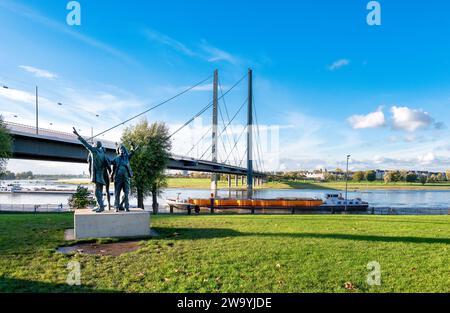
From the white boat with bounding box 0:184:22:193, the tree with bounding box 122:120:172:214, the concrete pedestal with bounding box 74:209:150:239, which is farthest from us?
the white boat with bounding box 0:184:22:193

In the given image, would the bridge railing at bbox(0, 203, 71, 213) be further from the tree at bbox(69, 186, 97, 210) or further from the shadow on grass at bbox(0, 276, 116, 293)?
the shadow on grass at bbox(0, 276, 116, 293)

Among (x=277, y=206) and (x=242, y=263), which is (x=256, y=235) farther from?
(x=277, y=206)

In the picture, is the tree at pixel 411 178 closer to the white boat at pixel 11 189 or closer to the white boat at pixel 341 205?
the white boat at pixel 341 205

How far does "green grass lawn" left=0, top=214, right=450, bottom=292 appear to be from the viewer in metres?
5.45

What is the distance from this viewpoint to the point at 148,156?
2472 centimetres

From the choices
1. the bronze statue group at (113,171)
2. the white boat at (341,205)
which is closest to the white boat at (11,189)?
the white boat at (341,205)

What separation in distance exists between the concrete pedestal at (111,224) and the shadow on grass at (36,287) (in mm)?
4130

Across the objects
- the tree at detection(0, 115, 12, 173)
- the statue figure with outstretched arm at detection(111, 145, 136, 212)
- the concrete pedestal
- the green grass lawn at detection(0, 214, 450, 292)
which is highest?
the tree at detection(0, 115, 12, 173)

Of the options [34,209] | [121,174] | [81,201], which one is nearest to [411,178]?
[81,201]

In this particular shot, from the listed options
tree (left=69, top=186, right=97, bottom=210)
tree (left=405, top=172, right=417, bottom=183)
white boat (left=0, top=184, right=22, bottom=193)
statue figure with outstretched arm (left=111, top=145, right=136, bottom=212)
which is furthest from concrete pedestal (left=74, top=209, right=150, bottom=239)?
tree (left=405, top=172, right=417, bottom=183)

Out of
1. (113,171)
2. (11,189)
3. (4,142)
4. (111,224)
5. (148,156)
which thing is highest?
(4,142)

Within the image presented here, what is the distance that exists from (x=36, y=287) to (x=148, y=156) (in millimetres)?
19714

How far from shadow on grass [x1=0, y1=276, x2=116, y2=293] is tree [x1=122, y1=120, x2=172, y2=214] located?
18622 mm
